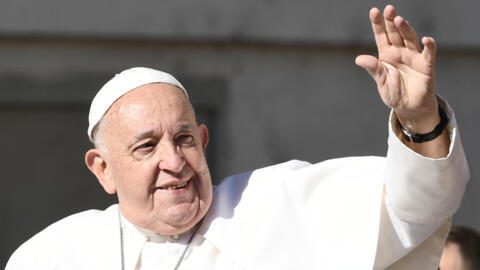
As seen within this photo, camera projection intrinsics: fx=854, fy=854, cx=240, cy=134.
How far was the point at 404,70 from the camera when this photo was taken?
8.83 ft

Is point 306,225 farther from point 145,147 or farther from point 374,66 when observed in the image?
point 374,66

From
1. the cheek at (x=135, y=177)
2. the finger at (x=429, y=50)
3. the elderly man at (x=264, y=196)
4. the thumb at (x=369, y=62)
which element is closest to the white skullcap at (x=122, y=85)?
the elderly man at (x=264, y=196)

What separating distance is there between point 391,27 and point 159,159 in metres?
0.99

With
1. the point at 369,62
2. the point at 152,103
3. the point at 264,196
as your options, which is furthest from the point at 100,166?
the point at 369,62

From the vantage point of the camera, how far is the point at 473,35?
6.46 metres

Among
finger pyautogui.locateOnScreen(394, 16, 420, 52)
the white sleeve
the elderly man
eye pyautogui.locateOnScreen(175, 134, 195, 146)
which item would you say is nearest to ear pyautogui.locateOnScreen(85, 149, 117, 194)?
the elderly man

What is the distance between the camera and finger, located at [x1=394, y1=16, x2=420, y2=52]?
8.48 ft

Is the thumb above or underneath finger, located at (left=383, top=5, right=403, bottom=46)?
underneath

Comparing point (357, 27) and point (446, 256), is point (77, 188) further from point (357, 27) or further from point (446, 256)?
point (446, 256)

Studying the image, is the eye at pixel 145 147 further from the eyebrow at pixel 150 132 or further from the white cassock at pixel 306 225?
the white cassock at pixel 306 225

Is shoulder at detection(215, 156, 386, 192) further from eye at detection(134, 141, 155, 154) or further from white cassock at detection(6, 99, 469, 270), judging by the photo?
eye at detection(134, 141, 155, 154)

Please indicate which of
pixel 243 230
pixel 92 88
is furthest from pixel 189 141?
pixel 92 88

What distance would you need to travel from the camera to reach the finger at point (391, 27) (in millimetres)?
2617

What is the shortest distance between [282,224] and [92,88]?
3.21 meters
